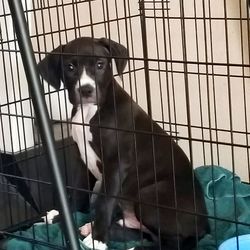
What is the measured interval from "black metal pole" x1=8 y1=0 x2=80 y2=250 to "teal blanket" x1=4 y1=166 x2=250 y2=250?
2.93ft

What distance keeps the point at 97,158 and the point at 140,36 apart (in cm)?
88

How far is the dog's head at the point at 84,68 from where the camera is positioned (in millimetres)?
2152

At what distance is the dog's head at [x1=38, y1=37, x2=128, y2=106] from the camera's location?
2.15m

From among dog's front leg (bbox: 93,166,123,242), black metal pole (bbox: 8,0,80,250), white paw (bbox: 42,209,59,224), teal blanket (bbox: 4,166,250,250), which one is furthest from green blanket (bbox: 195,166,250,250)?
black metal pole (bbox: 8,0,80,250)

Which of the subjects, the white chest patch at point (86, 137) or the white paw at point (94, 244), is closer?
the white paw at point (94, 244)

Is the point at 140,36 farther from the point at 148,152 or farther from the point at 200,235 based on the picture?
the point at 200,235

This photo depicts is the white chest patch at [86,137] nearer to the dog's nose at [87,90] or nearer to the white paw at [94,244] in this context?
the dog's nose at [87,90]

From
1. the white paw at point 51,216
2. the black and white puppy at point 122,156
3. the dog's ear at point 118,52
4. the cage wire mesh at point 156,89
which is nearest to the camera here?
the black and white puppy at point 122,156

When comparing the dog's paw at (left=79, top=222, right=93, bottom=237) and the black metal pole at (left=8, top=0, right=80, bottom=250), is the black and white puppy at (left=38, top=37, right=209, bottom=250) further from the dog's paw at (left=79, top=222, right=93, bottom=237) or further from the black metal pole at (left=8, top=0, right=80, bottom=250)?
the black metal pole at (left=8, top=0, right=80, bottom=250)

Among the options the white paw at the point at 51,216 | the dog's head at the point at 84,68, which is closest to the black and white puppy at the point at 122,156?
the dog's head at the point at 84,68

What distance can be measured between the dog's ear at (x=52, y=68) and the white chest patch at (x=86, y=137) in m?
0.13

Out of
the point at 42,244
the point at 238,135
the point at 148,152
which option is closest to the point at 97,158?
the point at 148,152

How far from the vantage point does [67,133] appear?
278 cm

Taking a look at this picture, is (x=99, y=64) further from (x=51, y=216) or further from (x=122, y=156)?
(x=51, y=216)
